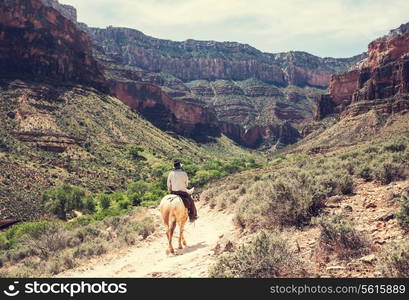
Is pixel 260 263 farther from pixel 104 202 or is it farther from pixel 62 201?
pixel 104 202

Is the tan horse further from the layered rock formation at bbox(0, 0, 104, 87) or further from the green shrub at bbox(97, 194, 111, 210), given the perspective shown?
the layered rock formation at bbox(0, 0, 104, 87)

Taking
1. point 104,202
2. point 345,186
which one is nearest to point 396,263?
point 345,186

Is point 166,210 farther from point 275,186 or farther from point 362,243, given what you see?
point 362,243

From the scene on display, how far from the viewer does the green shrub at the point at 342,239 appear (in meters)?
8.83

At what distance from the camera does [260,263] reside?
27.4ft

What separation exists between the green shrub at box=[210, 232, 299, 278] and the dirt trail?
1189 mm

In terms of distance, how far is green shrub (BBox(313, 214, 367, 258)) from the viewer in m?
8.83

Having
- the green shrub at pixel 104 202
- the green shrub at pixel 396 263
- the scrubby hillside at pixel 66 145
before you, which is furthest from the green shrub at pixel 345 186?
the green shrub at pixel 104 202

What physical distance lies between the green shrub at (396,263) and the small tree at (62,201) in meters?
47.6

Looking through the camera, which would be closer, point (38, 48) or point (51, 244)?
point (51, 244)

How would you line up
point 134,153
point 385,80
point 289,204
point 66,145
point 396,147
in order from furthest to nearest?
1. point 385,80
2. point 134,153
3. point 66,145
4. point 396,147
5. point 289,204

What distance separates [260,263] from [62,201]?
47.3 metres

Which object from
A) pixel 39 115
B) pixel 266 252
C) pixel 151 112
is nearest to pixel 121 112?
pixel 39 115

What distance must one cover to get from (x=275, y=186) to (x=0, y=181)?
49544 mm
